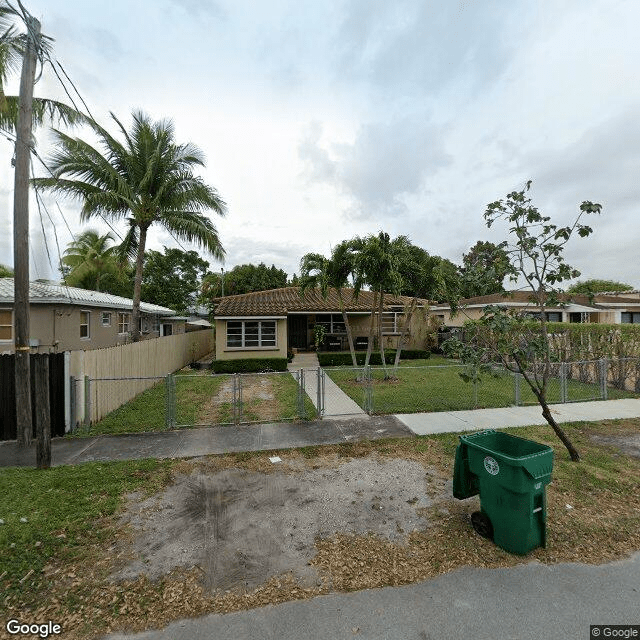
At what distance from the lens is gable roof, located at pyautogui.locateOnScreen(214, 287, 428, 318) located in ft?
58.1

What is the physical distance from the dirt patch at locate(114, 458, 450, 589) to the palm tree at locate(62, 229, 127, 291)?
78.6 ft

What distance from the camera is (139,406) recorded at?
10039mm

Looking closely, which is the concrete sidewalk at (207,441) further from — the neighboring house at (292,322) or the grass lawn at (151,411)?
the neighboring house at (292,322)

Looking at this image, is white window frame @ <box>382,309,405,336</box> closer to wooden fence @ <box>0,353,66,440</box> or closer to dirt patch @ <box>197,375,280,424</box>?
dirt patch @ <box>197,375,280,424</box>

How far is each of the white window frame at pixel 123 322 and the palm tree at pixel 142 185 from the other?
542 cm

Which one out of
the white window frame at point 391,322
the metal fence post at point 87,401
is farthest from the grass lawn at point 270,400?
the white window frame at point 391,322

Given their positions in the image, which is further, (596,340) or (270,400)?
(596,340)

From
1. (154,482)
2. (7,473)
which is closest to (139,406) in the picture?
(7,473)

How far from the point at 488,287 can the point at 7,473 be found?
8554 millimetres

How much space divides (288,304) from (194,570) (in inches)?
667

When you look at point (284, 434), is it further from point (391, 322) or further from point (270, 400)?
point (391, 322)

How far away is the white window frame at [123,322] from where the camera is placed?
1856cm

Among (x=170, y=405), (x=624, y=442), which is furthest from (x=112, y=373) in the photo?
(x=624, y=442)

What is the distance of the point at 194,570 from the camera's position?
3578mm
